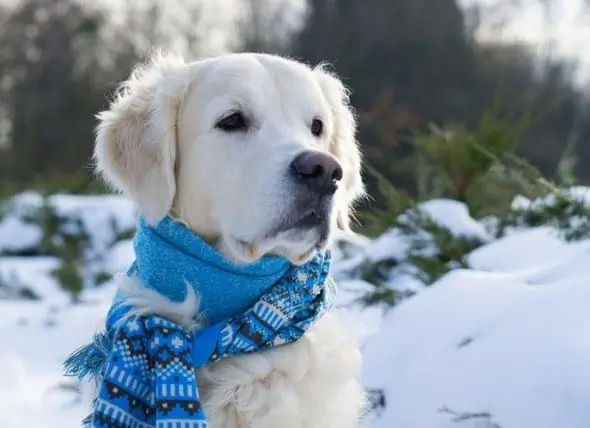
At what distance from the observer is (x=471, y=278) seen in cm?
357

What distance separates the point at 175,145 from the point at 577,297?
1580mm

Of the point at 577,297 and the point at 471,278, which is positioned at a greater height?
the point at 471,278

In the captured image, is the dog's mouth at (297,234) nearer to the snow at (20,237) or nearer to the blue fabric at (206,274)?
the blue fabric at (206,274)

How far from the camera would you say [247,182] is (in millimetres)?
2258

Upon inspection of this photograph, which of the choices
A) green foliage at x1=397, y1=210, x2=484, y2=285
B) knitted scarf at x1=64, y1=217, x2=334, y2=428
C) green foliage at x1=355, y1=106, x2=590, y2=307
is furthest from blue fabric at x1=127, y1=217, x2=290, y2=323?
green foliage at x1=397, y1=210, x2=484, y2=285

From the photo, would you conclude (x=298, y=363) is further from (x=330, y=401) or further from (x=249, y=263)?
(x=249, y=263)

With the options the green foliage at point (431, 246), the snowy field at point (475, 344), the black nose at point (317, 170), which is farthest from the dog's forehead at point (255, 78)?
the green foliage at point (431, 246)

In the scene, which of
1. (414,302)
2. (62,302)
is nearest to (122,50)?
(62,302)

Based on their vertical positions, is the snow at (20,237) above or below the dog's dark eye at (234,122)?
above

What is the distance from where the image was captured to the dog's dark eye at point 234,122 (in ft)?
7.84

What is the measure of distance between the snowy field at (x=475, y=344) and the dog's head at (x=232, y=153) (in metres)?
0.55

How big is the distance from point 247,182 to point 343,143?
2.09ft

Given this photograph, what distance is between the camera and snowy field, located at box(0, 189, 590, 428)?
2650mm

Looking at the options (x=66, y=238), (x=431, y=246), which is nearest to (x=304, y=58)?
(x=66, y=238)
